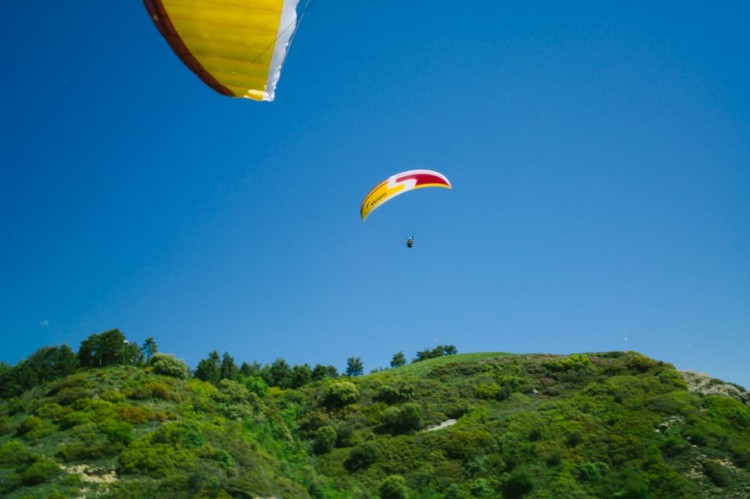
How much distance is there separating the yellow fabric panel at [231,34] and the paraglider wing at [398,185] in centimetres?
1697

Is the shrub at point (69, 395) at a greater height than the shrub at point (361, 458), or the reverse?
the shrub at point (69, 395)

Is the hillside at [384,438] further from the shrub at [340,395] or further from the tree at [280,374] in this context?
the tree at [280,374]

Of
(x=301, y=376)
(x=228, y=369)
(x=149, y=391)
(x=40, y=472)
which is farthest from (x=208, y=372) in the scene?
(x=40, y=472)

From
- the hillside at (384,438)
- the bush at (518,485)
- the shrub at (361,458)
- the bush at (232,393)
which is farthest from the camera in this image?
the bush at (232,393)

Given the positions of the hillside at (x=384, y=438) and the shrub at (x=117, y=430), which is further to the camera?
the shrub at (x=117, y=430)

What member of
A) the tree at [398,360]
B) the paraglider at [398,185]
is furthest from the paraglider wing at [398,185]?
the tree at [398,360]

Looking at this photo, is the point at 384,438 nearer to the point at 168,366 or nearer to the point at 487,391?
the point at 487,391

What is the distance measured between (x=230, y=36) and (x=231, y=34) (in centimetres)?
4

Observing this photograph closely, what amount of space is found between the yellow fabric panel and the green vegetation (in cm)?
1610

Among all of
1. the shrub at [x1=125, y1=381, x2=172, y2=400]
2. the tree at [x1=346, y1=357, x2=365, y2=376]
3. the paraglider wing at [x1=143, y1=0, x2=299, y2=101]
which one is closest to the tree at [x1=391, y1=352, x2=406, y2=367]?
the tree at [x1=346, y1=357, x2=365, y2=376]

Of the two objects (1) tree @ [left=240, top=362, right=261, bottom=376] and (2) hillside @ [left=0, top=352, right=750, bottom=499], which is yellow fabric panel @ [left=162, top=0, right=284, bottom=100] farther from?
(1) tree @ [left=240, top=362, right=261, bottom=376]

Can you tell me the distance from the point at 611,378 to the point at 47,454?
118 feet

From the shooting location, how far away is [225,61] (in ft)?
39.5

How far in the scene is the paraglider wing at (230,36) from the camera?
37.0 feet
